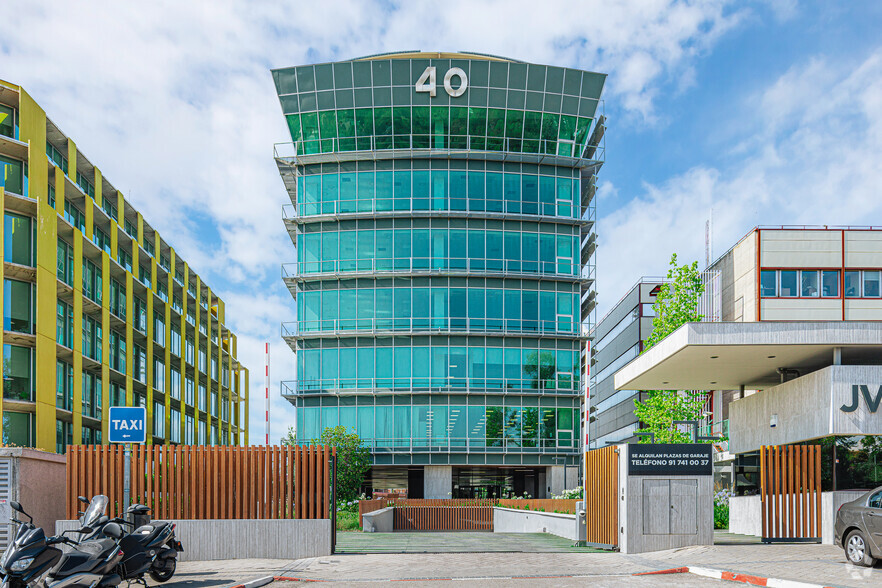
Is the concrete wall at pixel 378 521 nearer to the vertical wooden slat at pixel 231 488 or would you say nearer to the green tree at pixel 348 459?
the green tree at pixel 348 459

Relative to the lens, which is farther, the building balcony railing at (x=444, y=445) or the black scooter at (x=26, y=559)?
the building balcony railing at (x=444, y=445)

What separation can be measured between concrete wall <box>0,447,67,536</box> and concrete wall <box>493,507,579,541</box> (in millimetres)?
11464

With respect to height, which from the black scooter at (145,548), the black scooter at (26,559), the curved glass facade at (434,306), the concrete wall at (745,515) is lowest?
the concrete wall at (745,515)

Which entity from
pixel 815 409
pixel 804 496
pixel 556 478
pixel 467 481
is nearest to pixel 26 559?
pixel 804 496

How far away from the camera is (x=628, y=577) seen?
50.1ft

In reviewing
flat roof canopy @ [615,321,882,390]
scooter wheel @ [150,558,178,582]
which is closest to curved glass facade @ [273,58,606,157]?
flat roof canopy @ [615,321,882,390]

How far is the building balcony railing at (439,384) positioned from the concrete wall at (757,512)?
1103 inches

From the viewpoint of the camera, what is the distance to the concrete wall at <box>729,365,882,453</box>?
20125 millimetres

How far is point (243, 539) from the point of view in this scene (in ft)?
61.1

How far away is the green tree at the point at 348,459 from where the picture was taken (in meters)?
48.4

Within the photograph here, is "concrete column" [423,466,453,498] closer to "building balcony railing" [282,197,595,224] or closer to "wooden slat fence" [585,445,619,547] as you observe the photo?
"building balcony railing" [282,197,595,224]

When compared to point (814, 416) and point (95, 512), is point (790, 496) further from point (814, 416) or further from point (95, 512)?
point (95, 512)

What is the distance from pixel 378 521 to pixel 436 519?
9168 mm

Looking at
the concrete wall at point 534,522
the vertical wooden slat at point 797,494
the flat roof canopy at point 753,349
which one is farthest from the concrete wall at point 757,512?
the concrete wall at point 534,522
